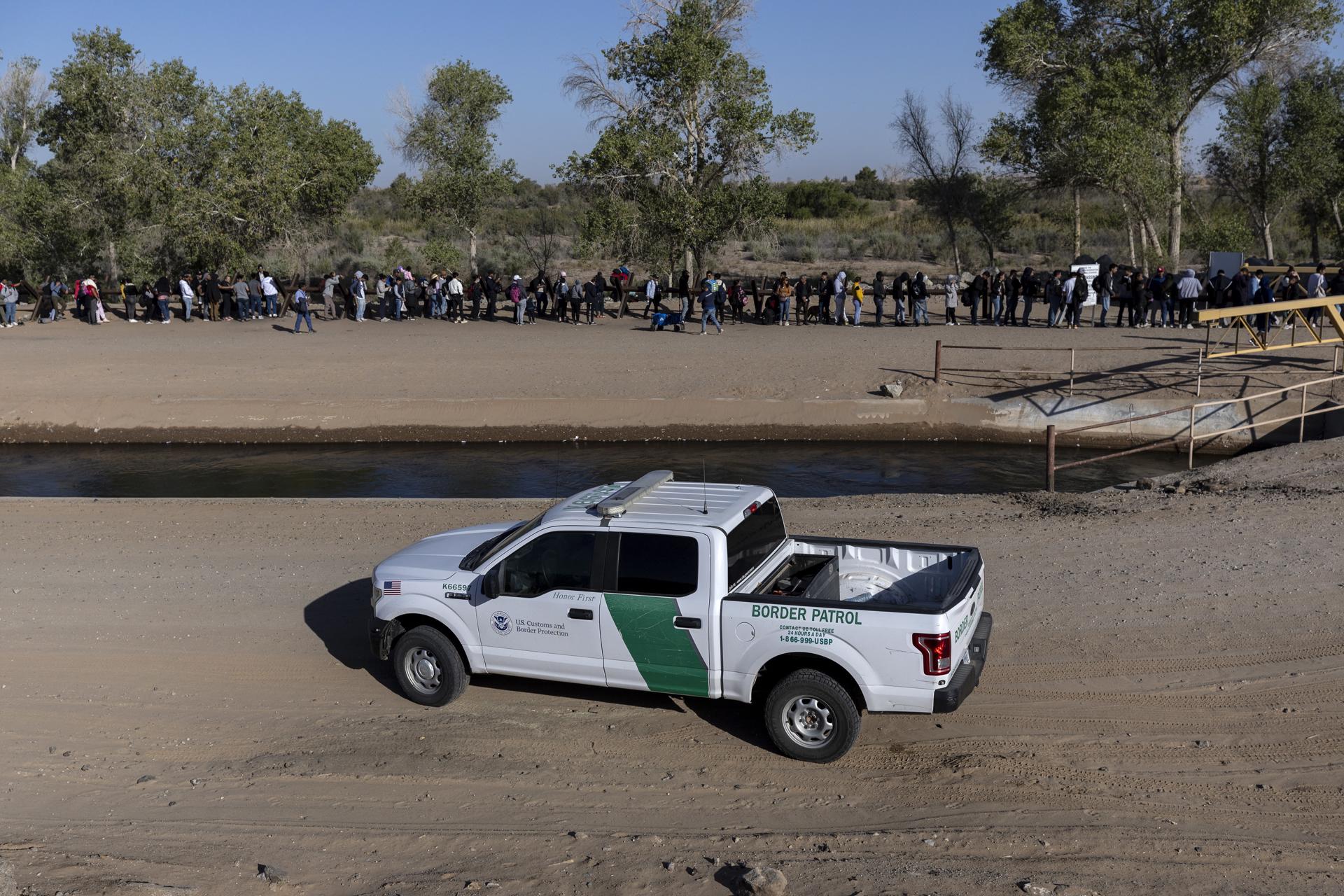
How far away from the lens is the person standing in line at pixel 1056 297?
100 ft

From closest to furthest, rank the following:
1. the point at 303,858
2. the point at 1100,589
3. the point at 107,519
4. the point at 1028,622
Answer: the point at 303,858, the point at 1028,622, the point at 1100,589, the point at 107,519

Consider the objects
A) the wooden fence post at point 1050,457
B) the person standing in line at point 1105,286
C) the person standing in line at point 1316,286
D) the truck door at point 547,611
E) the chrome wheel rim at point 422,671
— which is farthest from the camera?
the person standing in line at point 1105,286

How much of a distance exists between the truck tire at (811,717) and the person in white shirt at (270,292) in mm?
28651

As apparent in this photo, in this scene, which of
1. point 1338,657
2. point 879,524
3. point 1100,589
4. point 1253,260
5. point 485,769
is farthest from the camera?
point 1253,260

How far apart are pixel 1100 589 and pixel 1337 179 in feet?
120

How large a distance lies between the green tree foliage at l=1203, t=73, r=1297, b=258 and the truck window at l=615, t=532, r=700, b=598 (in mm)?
39971

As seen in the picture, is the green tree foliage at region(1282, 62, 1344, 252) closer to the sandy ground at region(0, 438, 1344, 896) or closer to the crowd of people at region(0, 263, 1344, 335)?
the crowd of people at region(0, 263, 1344, 335)

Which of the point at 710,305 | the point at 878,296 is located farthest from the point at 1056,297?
the point at 710,305

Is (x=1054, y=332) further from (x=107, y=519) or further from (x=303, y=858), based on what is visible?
(x=303, y=858)

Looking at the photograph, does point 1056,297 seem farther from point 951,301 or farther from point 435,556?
point 435,556

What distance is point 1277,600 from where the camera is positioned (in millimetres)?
10258

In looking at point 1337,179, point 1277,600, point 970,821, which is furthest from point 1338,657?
point 1337,179

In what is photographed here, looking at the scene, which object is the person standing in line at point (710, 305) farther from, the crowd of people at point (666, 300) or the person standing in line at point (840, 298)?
the person standing in line at point (840, 298)

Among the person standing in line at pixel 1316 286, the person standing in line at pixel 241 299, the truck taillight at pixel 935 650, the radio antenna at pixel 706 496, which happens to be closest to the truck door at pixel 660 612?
the radio antenna at pixel 706 496
